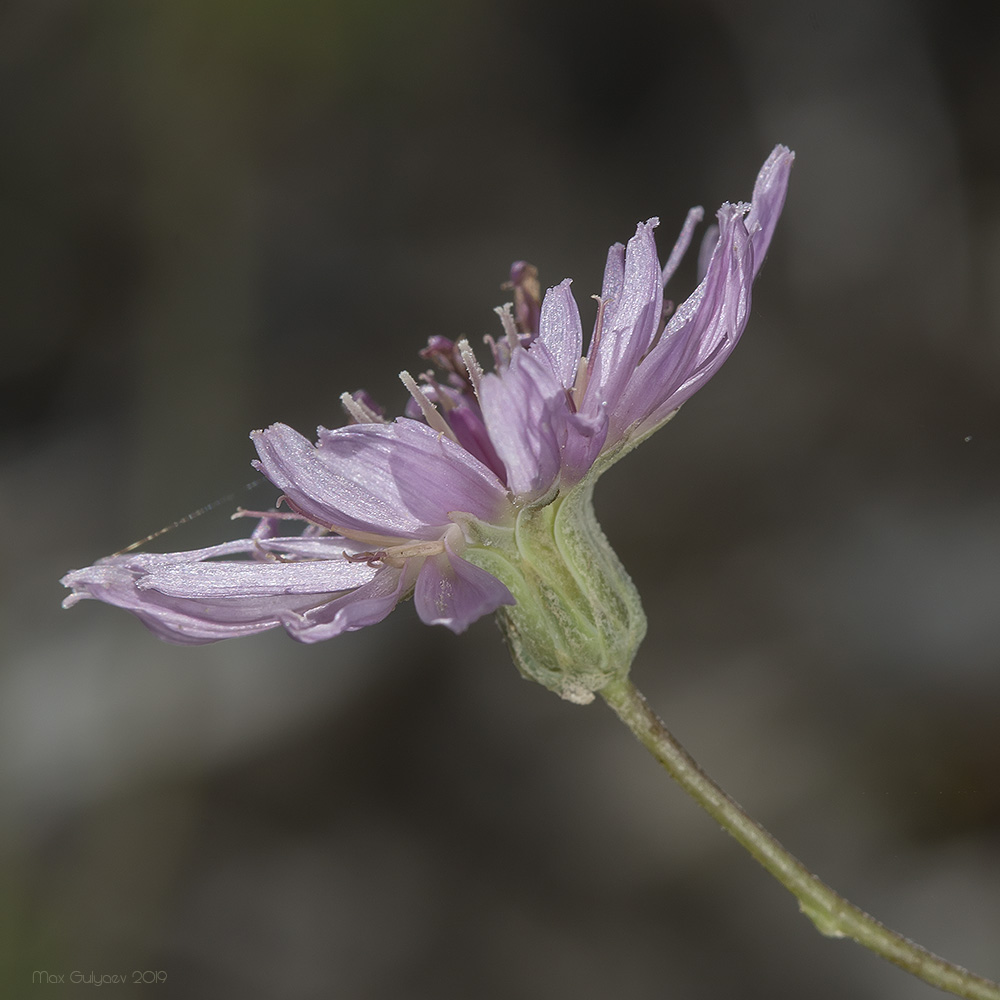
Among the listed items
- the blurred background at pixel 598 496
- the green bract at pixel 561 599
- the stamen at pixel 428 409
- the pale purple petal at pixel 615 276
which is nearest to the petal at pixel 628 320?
the pale purple petal at pixel 615 276

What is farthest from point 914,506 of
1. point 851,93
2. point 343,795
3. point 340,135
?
point 340,135

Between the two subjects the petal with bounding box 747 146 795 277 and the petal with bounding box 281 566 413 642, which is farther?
the petal with bounding box 747 146 795 277

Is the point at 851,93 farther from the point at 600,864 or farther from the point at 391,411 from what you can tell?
the point at 600,864

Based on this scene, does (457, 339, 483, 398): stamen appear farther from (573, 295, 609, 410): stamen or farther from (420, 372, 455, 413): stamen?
(573, 295, 609, 410): stamen

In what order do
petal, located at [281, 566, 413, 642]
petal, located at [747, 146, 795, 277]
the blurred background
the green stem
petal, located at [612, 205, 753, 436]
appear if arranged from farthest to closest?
1. the blurred background
2. petal, located at [747, 146, 795, 277]
3. petal, located at [612, 205, 753, 436]
4. petal, located at [281, 566, 413, 642]
5. the green stem

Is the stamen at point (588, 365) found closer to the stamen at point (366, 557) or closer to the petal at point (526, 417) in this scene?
the petal at point (526, 417)

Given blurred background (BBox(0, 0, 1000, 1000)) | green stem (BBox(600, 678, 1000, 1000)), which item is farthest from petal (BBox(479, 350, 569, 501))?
blurred background (BBox(0, 0, 1000, 1000))
